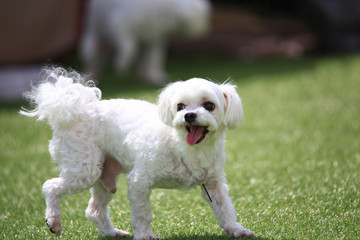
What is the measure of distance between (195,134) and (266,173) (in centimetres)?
177

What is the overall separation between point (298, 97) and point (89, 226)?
15.0ft

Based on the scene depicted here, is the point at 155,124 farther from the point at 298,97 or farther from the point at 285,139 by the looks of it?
the point at 298,97

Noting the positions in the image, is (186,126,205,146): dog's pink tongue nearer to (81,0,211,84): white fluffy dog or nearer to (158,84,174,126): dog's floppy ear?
(158,84,174,126): dog's floppy ear

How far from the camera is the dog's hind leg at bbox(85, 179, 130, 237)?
11.8 feet

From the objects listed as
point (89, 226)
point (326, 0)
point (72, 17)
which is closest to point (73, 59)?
point (72, 17)

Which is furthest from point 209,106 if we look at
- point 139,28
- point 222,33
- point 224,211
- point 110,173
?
point 222,33

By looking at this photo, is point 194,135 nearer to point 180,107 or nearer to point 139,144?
point 180,107

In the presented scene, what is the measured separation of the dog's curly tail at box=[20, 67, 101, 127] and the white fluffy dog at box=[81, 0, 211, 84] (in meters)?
4.72

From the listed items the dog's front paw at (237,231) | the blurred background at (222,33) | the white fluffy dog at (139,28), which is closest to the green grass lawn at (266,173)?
the dog's front paw at (237,231)

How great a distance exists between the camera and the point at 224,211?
328cm

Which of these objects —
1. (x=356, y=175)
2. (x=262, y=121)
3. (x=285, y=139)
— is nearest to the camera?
(x=356, y=175)

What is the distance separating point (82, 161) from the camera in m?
3.42

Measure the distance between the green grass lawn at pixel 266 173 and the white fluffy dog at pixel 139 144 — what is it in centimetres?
28

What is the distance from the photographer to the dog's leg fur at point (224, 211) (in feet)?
10.5
